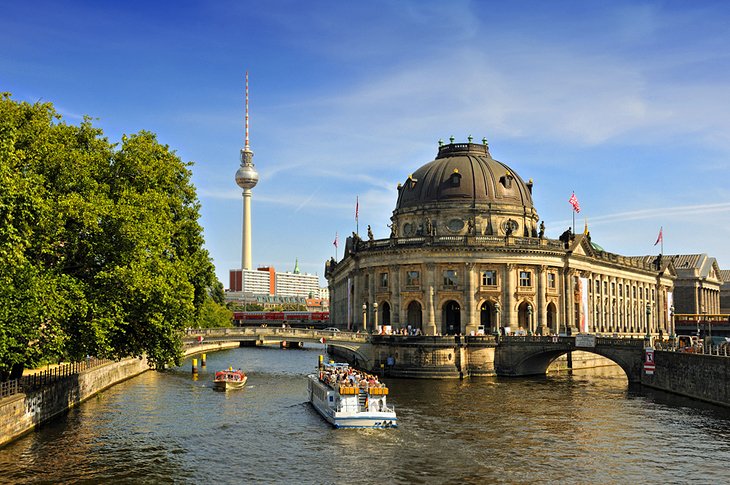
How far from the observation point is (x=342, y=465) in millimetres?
43375

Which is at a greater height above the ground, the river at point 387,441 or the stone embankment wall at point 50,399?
the stone embankment wall at point 50,399

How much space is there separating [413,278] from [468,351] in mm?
17598

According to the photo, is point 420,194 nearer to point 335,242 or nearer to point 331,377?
point 335,242

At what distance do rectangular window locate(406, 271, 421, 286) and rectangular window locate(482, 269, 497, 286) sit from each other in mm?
8566

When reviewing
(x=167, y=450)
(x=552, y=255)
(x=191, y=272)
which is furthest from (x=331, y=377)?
(x=552, y=255)

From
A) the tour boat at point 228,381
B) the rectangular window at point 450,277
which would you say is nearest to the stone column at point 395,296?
the rectangular window at point 450,277

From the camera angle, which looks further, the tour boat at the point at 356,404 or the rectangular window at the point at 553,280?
the rectangular window at the point at 553,280

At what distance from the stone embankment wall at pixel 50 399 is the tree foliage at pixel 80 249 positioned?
2.31 metres

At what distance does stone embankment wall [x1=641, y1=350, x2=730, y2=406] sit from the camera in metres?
64.9

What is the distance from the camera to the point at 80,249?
49.2 m

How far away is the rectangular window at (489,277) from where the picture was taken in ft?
344

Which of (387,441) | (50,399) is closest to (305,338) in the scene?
(50,399)

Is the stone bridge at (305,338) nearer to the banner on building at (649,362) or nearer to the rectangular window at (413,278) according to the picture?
the rectangular window at (413,278)

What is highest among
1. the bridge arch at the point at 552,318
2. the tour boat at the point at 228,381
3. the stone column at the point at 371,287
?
the stone column at the point at 371,287
